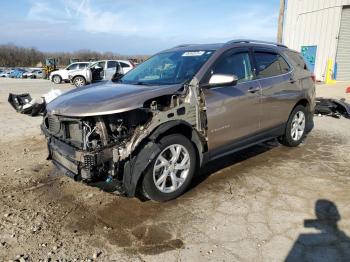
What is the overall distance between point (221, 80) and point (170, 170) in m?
1.26

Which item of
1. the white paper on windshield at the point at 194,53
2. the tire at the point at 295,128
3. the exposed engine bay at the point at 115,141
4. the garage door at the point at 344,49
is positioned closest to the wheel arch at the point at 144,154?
the exposed engine bay at the point at 115,141

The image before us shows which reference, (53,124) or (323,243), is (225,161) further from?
(53,124)

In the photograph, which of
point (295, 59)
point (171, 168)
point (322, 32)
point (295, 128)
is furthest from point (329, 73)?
point (171, 168)

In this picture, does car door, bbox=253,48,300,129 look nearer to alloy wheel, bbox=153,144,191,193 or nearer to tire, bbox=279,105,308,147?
tire, bbox=279,105,308,147

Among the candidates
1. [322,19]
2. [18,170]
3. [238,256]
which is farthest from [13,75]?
[238,256]

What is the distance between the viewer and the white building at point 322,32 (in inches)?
832

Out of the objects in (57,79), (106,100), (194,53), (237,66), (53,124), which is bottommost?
(57,79)

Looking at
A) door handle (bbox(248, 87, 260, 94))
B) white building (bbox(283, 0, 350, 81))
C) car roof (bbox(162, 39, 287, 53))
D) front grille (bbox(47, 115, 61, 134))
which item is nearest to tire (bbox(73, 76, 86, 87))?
white building (bbox(283, 0, 350, 81))

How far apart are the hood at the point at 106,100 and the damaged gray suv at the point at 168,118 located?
0.01m

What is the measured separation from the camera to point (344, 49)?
71.2 feet

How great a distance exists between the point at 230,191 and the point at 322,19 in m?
20.5

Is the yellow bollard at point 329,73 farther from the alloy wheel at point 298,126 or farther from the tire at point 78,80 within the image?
the alloy wheel at point 298,126

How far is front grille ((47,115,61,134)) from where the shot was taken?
169 inches

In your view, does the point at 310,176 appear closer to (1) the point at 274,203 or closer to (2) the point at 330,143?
(1) the point at 274,203
